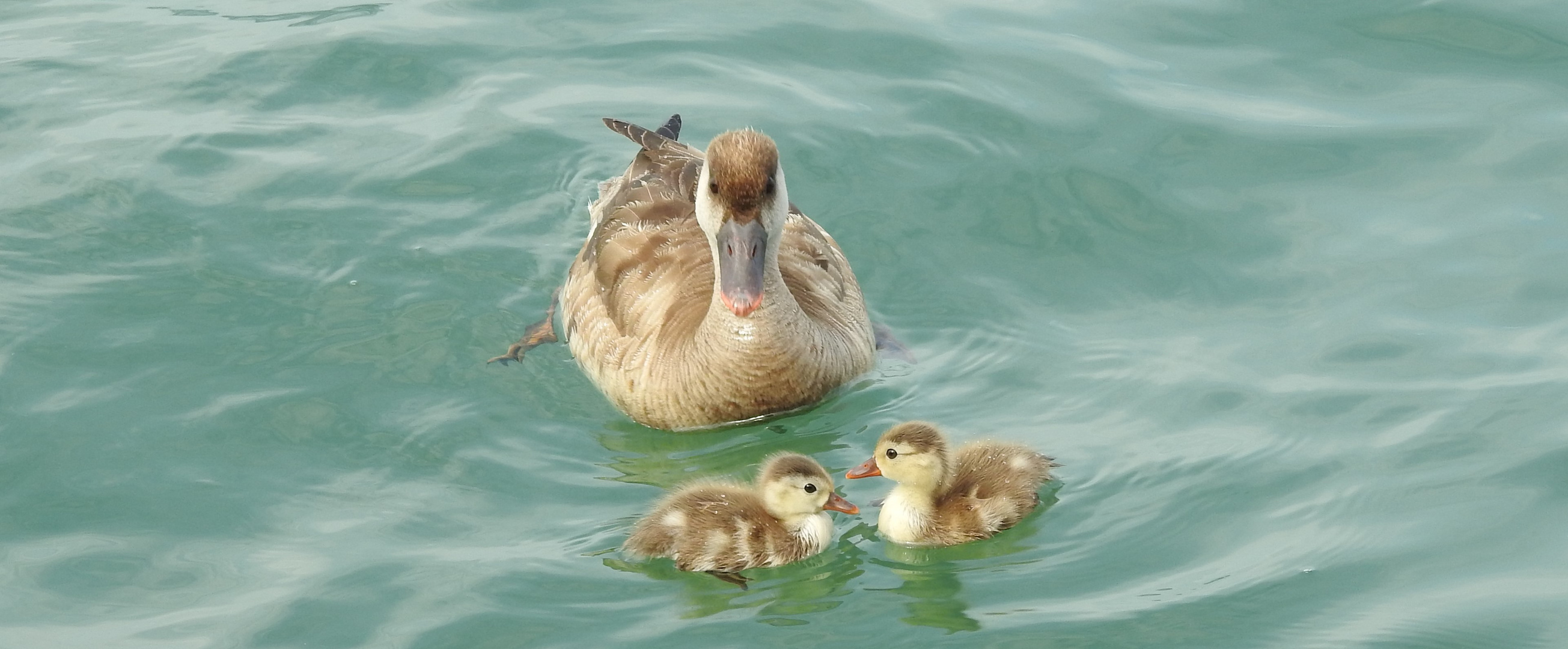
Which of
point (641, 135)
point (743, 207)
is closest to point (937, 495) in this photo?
point (743, 207)

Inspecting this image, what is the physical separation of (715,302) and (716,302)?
0.03 metres

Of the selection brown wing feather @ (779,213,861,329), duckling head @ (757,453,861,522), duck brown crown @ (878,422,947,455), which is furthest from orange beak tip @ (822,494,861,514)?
brown wing feather @ (779,213,861,329)

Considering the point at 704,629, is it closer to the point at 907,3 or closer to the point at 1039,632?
the point at 1039,632

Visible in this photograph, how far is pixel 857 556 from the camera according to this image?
6.81 metres

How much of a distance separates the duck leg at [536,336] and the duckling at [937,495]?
94.6 inches

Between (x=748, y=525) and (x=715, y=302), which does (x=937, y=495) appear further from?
(x=715, y=302)

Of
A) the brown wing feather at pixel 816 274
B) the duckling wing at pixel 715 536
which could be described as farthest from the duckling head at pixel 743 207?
the duckling wing at pixel 715 536

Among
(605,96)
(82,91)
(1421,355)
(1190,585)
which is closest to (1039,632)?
(1190,585)

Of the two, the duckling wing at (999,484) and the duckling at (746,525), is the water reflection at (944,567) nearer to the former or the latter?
the duckling wing at (999,484)

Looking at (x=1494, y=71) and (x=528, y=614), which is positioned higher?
(x=1494, y=71)

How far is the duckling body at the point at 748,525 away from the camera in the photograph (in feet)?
21.6

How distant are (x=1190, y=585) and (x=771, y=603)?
157 centimetres

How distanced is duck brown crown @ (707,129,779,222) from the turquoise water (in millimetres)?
1094

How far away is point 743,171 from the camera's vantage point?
24.9ft
